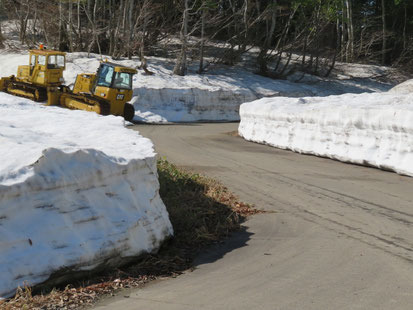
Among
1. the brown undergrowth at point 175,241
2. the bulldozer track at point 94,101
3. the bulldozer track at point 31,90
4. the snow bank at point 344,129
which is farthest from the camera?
the bulldozer track at point 31,90

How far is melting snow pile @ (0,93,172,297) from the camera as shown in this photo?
5.20 meters

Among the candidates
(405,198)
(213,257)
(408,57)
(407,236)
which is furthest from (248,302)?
(408,57)

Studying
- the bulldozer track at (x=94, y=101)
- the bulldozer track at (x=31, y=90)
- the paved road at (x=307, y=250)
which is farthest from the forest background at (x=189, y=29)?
the paved road at (x=307, y=250)

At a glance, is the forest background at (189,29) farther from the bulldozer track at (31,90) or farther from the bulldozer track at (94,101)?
the bulldozer track at (94,101)

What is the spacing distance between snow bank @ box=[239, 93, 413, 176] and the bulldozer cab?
32.8ft

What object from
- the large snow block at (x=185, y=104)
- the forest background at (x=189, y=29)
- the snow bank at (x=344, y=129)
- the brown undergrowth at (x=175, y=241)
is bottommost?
the large snow block at (x=185, y=104)

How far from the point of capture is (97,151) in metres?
6.19

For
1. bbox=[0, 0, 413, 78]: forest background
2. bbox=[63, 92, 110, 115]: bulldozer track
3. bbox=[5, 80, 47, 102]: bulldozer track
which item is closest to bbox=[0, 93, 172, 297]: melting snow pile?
bbox=[63, 92, 110, 115]: bulldozer track

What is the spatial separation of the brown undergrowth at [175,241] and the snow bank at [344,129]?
427 centimetres

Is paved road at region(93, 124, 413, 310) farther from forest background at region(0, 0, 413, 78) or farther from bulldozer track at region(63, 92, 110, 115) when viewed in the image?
forest background at region(0, 0, 413, 78)

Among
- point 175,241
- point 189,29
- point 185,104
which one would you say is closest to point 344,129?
point 175,241

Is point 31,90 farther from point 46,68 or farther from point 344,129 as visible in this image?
point 344,129

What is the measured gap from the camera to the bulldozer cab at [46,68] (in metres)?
24.6

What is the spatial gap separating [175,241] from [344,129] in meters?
8.10
